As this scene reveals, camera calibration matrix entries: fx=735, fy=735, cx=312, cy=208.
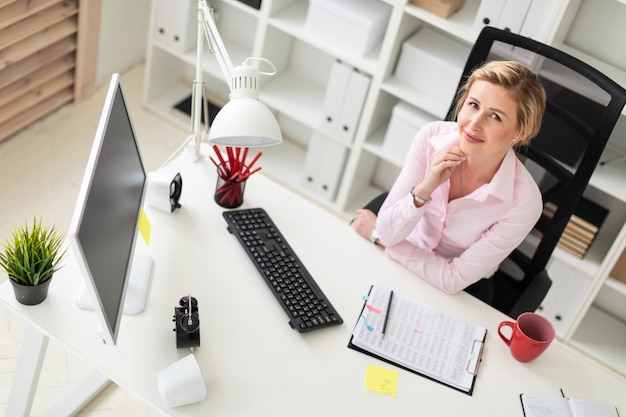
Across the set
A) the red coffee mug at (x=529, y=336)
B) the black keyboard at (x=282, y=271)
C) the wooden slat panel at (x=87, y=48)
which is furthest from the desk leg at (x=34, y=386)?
the wooden slat panel at (x=87, y=48)

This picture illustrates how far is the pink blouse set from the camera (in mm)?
2070

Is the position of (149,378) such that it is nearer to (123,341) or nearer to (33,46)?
(123,341)

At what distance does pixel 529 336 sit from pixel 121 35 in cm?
258

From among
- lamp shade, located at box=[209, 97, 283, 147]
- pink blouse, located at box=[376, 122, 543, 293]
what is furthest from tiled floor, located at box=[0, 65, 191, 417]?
lamp shade, located at box=[209, 97, 283, 147]

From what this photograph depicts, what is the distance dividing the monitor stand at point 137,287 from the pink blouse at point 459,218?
2.25ft

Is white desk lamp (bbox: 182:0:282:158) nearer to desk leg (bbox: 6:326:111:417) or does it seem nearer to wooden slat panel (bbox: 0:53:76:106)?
desk leg (bbox: 6:326:111:417)

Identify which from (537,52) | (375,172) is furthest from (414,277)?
(375,172)

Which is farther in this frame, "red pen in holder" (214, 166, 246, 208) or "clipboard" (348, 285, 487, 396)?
"red pen in holder" (214, 166, 246, 208)

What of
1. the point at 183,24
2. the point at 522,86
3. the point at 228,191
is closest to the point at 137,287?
the point at 228,191

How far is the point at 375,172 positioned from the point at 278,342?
70.4 inches

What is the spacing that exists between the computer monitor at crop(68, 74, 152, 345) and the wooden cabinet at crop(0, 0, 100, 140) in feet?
4.29

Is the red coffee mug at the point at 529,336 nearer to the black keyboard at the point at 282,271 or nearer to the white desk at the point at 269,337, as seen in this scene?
the white desk at the point at 269,337

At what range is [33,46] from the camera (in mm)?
2988

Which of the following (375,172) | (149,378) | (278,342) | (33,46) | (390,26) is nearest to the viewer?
(149,378)
